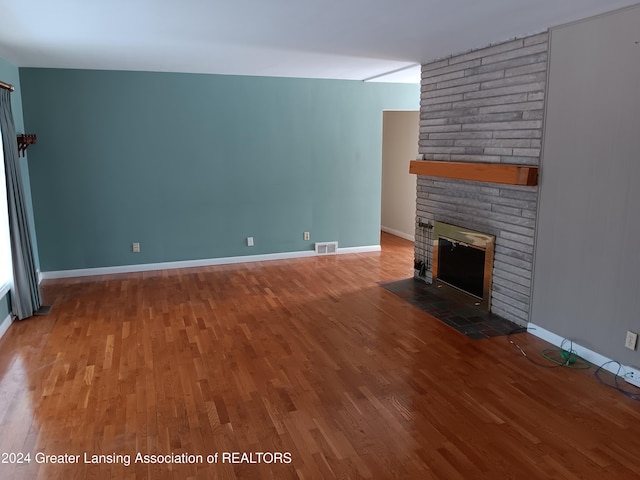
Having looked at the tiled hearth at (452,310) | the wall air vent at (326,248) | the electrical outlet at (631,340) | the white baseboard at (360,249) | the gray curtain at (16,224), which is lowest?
the tiled hearth at (452,310)

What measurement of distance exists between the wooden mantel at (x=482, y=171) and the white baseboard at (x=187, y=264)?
2.00 metres

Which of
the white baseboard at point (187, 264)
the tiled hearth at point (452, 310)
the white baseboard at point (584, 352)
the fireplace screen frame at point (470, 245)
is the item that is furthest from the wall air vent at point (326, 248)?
the white baseboard at point (584, 352)

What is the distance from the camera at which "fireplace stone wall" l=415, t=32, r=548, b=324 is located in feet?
12.5

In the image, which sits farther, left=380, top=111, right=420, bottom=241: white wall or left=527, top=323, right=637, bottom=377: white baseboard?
left=380, top=111, right=420, bottom=241: white wall

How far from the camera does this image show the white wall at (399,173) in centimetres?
762

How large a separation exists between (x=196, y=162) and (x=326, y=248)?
6.87ft

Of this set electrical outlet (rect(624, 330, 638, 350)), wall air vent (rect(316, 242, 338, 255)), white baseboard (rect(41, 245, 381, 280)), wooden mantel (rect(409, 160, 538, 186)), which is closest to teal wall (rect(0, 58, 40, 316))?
white baseboard (rect(41, 245, 381, 280))

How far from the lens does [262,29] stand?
11.4 ft

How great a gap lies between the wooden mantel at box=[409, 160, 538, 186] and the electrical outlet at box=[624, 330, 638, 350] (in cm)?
128

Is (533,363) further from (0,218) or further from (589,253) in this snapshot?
(0,218)

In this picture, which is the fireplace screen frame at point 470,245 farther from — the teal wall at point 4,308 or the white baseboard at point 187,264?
the teal wall at point 4,308

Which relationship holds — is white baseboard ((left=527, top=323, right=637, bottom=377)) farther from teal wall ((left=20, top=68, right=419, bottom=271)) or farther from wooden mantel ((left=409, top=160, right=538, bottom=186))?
teal wall ((left=20, top=68, right=419, bottom=271))

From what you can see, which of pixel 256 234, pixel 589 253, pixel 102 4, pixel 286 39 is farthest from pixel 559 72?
pixel 256 234

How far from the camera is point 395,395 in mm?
3018
